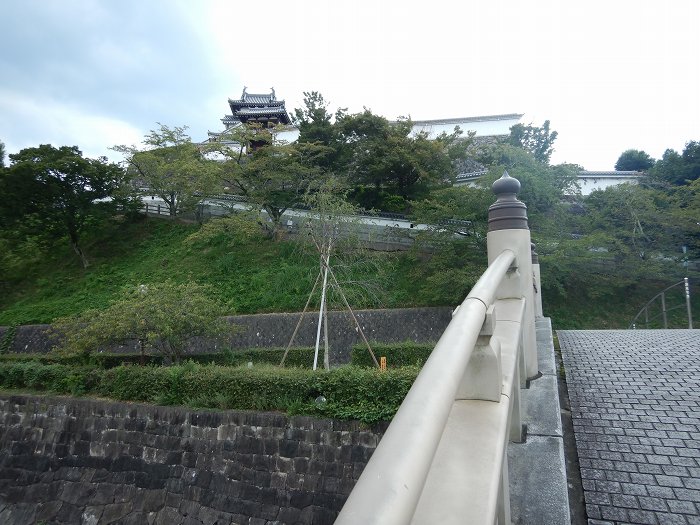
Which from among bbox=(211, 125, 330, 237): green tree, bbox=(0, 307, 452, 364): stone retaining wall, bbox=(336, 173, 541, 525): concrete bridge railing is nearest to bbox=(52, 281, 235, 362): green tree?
bbox=(0, 307, 452, 364): stone retaining wall

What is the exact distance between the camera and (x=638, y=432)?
3.48m

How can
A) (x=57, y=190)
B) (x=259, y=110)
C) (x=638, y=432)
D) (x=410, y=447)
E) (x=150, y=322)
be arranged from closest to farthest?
(x=410, y=447), (x=638, y=432), (x=150, y=322), (x=57, y=190), (x=259, y=110)

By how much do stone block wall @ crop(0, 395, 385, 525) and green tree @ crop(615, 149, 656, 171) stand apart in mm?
27736

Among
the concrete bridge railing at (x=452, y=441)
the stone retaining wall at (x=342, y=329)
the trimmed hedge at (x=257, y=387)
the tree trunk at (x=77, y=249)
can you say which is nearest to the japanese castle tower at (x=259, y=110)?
the tree trunk at (x=77, y=249)

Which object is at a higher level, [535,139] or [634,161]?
[634,161]

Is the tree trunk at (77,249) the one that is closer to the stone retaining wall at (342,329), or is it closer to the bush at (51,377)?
the stone retaining wall at (342,329)

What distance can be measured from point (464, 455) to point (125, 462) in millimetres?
7473

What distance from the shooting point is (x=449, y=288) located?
12.3 m

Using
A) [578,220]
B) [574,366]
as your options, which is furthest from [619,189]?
[574,366]

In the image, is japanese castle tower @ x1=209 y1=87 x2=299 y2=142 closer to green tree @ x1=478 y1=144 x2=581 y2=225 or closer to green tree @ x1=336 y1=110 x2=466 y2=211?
green tree @ x1=336 y1=110 x2=466 y2=211

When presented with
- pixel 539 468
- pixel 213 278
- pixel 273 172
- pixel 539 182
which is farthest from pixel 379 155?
A: pixel 539 468

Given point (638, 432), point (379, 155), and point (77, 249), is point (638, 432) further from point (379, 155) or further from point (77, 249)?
point (77, 249)

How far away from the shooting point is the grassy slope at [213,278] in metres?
14.0

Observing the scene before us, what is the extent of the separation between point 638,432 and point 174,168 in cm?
1829
